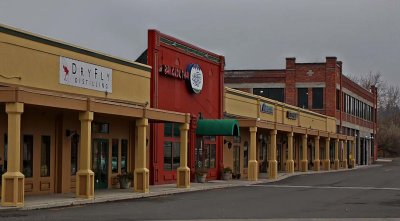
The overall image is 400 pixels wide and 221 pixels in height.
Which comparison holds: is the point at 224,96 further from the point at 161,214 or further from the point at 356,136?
the point at 356,136

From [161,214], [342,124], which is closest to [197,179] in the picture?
[161,214]

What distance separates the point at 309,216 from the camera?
16766mm

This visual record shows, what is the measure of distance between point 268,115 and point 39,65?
26284 millimetres

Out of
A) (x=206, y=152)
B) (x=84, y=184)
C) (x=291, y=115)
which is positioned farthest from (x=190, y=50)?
(x=291, y=115)

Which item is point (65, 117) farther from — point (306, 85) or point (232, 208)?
point (306, 85)

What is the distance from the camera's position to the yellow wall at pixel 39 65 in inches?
790

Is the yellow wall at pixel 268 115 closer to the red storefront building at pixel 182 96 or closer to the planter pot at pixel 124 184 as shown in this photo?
the red storefront building at pixel 182 96

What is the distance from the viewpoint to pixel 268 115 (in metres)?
45.8

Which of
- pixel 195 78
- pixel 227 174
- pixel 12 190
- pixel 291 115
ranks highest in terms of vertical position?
pixel 195 78

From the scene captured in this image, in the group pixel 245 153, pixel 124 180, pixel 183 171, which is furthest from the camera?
pixel 245 153

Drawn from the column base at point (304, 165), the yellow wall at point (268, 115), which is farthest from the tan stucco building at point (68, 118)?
the column base at point (304, 165)

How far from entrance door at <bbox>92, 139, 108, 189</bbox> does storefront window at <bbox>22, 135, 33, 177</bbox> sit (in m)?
3.89

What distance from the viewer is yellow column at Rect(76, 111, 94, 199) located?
833 inches

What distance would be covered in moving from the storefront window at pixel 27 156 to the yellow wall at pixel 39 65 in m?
1.89
